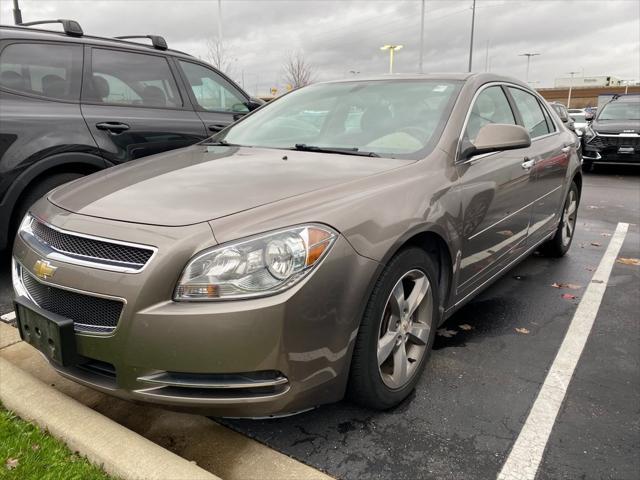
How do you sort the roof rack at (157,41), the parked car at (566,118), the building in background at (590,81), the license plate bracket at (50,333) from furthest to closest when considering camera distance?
1. the building in background at (590,81)
2. the parked car at (566,118)
3. the roof rack at (157,41)
4. the license plate bracket at (50,333)

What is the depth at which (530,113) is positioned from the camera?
4.27 meters

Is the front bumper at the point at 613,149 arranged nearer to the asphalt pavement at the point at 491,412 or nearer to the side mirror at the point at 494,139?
the asphalt pavement at the point at 491,412

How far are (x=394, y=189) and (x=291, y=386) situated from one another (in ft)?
3.24

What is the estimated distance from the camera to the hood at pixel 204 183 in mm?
2135

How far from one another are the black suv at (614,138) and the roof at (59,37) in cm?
994

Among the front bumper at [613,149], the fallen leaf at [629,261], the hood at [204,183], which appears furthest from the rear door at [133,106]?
the front bumper at [613,149]

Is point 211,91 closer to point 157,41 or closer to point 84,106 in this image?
point 157,41

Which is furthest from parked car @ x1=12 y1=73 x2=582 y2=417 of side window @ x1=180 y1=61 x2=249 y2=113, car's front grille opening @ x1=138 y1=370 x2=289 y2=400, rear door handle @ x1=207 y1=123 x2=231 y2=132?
side window @ x1=180 y1=61 x2=249 y2=113

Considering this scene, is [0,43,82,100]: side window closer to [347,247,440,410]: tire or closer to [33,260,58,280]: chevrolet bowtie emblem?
[33,260,58,280]: chevrolet bowtie emblem

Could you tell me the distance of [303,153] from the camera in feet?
9.70

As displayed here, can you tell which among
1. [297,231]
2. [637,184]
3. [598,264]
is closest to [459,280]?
[297,231]

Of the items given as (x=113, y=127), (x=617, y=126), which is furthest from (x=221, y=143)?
(x=617, y=126)

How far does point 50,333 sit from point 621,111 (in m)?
13.7

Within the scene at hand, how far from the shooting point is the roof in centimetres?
411
